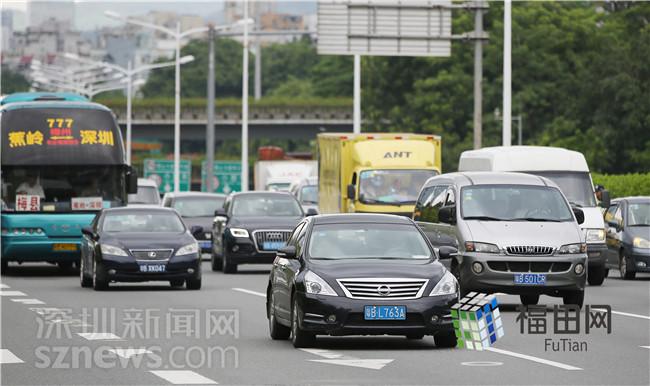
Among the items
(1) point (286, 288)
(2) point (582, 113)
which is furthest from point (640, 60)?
(1) point (286, 288)

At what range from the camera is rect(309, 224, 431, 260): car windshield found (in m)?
18.5

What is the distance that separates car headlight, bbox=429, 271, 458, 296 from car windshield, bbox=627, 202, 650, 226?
727 inches

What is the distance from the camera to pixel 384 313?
1736 cm

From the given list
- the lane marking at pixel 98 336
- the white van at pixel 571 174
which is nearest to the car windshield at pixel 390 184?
the white van at pixel 571 174

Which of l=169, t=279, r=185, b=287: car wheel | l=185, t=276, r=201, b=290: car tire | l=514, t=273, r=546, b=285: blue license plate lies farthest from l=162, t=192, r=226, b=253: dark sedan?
l=514, t=273, r=546, b=285: blue license plate

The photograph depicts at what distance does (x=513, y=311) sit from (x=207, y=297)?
17.8 feet

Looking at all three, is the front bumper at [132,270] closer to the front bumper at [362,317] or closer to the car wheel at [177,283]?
the car wheel at [177,283]

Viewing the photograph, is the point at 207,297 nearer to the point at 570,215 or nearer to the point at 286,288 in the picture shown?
the point at 570,215

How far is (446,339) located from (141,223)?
1402 centimetres

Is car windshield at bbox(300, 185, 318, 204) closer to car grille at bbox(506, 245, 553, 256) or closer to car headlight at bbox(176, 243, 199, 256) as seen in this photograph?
car headlight at bbox(176, 243, 199, 256)

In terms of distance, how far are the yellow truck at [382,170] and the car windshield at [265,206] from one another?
1239mm

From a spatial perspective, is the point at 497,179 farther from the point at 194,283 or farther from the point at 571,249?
the point at 194,283

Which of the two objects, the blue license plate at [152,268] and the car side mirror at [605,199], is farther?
the car side mirror at [605,199]

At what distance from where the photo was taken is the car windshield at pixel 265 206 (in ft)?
127
